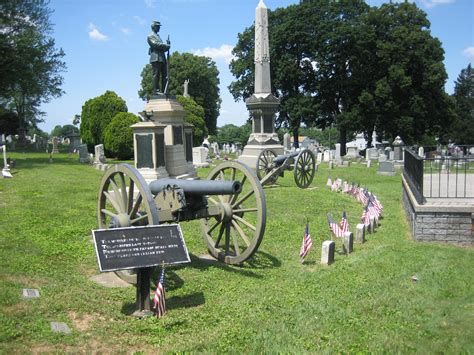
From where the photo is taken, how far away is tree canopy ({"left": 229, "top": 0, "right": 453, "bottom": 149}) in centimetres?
3656

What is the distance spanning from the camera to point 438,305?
5.48m

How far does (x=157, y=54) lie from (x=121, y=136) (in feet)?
41.9

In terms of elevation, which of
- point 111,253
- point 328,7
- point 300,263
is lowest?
point 300,263

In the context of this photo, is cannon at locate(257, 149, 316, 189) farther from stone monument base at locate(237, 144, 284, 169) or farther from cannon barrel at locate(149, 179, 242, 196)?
cannon barrel at locate(149, 179, 242, 196)

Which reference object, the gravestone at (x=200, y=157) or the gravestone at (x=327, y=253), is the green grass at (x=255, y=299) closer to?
the gravestone at (x=327, y=253)

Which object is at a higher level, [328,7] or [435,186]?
[328,7]

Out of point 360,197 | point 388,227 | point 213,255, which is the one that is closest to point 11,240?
point 213,255

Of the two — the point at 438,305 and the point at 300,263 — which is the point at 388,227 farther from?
the point at 438,305

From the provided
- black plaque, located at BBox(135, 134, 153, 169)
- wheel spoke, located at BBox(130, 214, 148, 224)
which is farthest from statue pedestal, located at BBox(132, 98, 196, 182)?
wheel spoke, located at BBox(130, 214, 148, 224)

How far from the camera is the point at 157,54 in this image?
1477cm

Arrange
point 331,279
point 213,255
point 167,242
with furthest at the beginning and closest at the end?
point 213,255, point 331,279, point 167,242

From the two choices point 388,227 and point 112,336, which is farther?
point 388,227

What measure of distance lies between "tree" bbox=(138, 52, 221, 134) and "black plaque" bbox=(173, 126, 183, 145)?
3770 centimetres

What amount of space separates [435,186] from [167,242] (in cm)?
1109
